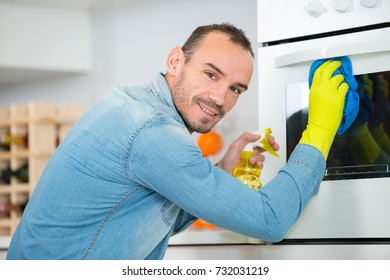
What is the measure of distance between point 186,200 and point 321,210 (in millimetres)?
305

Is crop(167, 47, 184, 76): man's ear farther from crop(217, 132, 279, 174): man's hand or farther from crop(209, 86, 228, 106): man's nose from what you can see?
crop(217, 132, 279, 174): man's hand

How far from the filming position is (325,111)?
1.15 m

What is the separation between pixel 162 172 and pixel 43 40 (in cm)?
164

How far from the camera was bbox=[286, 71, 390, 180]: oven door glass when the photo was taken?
3.88ft

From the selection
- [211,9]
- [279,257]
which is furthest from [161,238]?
[211,9]

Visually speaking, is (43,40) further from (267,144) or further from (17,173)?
(267,144)

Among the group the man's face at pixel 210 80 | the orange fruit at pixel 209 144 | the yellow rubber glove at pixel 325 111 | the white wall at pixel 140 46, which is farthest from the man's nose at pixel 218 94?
the orange fruit at pixel 209 144

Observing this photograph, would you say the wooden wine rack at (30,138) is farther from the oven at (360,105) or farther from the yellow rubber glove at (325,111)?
the yellow rubber glove at (325,111)

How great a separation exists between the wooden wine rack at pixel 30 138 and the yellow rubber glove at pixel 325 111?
1490 mm

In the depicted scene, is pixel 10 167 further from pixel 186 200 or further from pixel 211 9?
pixel 186 200

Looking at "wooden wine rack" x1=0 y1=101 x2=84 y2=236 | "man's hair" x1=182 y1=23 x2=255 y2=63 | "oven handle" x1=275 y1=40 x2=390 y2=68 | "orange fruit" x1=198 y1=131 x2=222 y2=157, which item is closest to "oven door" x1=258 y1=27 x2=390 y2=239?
"oven handle" x1=275 y1=40 x2=390 y2=68

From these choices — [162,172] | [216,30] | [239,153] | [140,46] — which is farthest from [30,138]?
[162,172]

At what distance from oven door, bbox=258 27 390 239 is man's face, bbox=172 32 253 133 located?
0.13m

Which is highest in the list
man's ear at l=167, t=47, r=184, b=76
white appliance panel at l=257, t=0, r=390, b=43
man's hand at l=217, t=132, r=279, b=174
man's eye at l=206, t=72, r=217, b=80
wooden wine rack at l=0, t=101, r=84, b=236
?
white appliance panel at l=257, t=0, r=390, b=43
